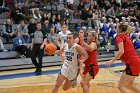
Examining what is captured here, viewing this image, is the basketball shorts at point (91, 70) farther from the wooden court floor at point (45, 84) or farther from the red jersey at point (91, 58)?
the wooden court floor at point (45, 84)

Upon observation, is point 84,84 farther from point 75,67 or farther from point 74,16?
point 74,16

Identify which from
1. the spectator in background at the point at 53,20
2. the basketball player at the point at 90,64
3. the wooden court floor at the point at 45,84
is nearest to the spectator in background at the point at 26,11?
the spectator in background at the point at 53,20

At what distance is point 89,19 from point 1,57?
21.2ft

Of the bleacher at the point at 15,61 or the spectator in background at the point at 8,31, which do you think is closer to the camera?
the bleacher at the point at 15,61

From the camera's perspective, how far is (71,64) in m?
7.51

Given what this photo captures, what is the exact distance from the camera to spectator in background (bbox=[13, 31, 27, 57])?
13.9 metres

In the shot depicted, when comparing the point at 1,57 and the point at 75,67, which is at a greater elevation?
the point at 75,67

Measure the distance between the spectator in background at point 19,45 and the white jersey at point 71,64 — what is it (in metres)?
6.56

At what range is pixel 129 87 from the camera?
7.19m

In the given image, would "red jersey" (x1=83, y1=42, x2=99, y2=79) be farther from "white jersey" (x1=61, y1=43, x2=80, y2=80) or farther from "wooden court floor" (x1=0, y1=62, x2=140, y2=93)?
"wooden court floor" (x1=0, y1=62, x2=140, y2=93)

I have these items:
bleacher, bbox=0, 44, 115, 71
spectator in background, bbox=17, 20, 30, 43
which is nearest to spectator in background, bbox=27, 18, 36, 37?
spectator in background, bbox=17, 20, 30, 43

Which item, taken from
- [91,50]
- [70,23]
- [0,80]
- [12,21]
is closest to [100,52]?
[70,23]

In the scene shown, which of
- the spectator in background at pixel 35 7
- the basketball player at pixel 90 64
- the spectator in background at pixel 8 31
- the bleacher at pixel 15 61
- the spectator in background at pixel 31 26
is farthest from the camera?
the spectator in background at pixel 35 7

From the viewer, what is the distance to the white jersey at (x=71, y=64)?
7457 mm
